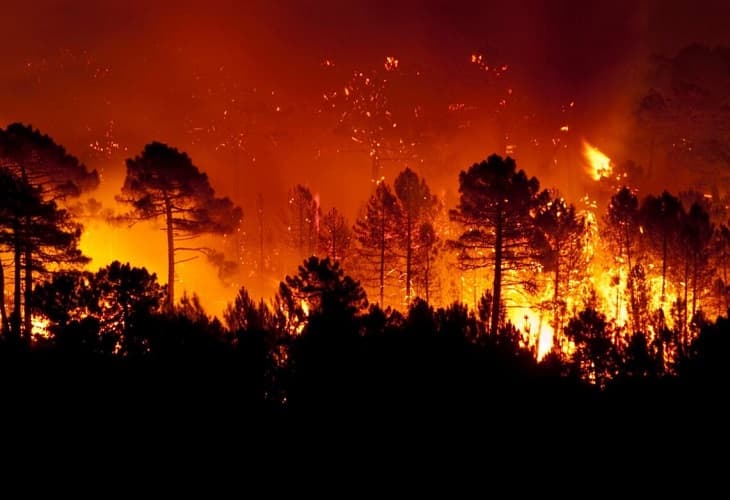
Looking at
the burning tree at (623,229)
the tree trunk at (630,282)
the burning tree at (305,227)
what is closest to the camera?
the tree trunk at (630,282)

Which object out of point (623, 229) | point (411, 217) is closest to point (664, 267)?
point (623, 229)

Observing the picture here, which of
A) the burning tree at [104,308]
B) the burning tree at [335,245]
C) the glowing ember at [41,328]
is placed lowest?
the glowing ember at [41,328]

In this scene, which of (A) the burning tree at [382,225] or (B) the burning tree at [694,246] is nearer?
(B) the burning tree at [694,246]

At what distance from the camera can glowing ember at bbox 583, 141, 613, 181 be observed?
59531 millimetres

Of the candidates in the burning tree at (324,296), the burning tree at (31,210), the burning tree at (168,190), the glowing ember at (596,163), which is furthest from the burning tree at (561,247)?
the glowing ember at (596,163)

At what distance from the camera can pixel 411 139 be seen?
7750cm

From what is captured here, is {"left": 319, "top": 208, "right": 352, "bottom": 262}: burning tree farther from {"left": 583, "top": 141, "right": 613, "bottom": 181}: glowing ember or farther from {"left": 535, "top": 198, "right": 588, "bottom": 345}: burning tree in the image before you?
{"left": 583, "top": 141, "right": 613, "bottom": 181}: glowing ember

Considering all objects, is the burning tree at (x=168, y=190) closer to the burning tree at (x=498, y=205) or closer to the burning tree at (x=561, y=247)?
the burning tree at (x=498, y=205)

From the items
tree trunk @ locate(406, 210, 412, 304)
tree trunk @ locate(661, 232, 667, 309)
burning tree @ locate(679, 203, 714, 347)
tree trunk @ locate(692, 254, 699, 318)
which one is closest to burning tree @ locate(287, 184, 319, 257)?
tree trunk @ locate(406, 210, 412, 304)

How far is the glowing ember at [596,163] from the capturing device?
5953 centimetres

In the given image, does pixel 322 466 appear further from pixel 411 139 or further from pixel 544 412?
pixel 411 139

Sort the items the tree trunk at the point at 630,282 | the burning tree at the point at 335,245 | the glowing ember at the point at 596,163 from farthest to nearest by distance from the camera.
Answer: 1. the glowing ember at the point at 596,163
2. the burning tree at the point at 335,245
3. the tree trunk at the point at 630,282

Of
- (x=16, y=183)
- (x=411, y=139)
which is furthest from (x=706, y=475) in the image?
(x=411, y=139)

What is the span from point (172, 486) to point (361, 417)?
9.54 ft
